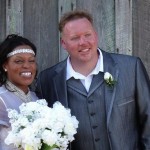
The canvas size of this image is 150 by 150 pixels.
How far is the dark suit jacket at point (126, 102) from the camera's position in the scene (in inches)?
146

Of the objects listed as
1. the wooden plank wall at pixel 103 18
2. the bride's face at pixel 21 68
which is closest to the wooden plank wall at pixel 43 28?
the wooden plank wall at pixel 103 18

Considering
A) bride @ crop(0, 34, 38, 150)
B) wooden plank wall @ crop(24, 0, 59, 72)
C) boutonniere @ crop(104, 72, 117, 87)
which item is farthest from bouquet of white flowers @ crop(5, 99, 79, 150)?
wooden plank wall @ crop(24, 0, 59, 72)

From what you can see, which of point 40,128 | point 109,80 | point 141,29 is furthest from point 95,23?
point 40,128

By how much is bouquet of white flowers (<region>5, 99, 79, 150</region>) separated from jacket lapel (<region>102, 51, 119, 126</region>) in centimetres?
41

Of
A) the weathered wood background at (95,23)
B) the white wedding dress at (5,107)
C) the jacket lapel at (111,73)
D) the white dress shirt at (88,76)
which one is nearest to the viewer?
the white wedding dress at (5,107)

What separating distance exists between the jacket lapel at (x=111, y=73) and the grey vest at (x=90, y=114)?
1.7 inches

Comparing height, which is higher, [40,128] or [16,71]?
[16,71]

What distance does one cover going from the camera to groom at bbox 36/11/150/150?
372 centimetres

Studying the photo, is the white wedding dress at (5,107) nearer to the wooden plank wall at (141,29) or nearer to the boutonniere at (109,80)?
the boutonniere at (109,80)

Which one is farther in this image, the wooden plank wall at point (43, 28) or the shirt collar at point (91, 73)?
the wooden plank wall at point (43, 28)

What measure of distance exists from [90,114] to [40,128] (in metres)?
0.59

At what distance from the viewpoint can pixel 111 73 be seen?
3.80 metres

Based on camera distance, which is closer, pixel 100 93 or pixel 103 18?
pixel 100 93

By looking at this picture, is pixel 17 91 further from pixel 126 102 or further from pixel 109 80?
pixel 126 102
